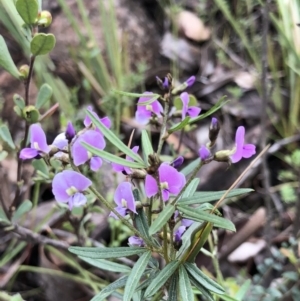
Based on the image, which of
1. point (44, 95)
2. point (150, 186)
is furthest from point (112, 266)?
point (44, 95)

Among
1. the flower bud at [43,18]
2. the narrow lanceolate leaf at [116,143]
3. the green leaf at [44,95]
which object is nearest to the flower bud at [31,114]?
the green leaf at [44,95]

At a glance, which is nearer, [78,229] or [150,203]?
[150,203]

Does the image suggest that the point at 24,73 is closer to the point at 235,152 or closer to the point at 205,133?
the point at 235,152

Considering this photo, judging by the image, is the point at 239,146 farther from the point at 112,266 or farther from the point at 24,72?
the point at 24,72

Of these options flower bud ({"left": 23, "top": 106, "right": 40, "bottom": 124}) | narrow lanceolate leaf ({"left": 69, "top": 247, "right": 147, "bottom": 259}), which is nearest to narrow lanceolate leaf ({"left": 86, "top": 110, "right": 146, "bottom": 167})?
narrow lanceolate leaf ({"left": 69, "top": 247, "right": 147, "bottom": 259})

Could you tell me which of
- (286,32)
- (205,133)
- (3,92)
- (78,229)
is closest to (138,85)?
(205,133)

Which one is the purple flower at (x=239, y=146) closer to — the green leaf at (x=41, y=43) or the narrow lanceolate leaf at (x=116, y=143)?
the narrow lanceolate leaf at (x=116, y=143)

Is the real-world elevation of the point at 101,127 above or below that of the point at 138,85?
above
